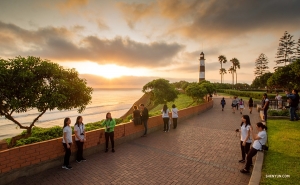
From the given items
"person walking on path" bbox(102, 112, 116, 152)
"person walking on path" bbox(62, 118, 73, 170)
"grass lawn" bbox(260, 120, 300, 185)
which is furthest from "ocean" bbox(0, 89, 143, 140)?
"grass lawn" bbox(260, 120, 300, 185)

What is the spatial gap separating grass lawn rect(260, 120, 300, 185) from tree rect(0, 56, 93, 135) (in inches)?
346

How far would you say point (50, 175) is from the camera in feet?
19.9

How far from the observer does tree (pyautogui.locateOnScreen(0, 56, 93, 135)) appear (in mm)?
6988

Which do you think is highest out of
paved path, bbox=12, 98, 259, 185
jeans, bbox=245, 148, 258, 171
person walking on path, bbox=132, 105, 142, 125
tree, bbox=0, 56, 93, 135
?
tree, bbox=0, 56, 93, 135

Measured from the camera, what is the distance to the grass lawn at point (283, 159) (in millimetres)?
5308

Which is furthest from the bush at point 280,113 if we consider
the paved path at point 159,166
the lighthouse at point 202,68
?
the lighthouse at point 202,68

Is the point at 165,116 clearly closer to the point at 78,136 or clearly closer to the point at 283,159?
the point at 78,136

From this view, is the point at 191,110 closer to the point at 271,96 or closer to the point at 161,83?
the point at 161,83

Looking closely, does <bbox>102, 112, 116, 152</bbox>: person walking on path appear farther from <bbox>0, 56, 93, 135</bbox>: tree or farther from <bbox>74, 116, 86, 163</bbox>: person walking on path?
<bbox>0, 56, 93, 135</bbox>: tree

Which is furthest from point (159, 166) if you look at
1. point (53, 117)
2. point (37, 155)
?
point (53, 117)

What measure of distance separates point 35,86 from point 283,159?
35.1 ft

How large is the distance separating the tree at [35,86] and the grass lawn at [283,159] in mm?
8799

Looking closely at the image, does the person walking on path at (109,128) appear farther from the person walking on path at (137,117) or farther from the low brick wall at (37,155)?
the person walking on path at (137,117)

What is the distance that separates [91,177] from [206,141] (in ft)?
22.4
